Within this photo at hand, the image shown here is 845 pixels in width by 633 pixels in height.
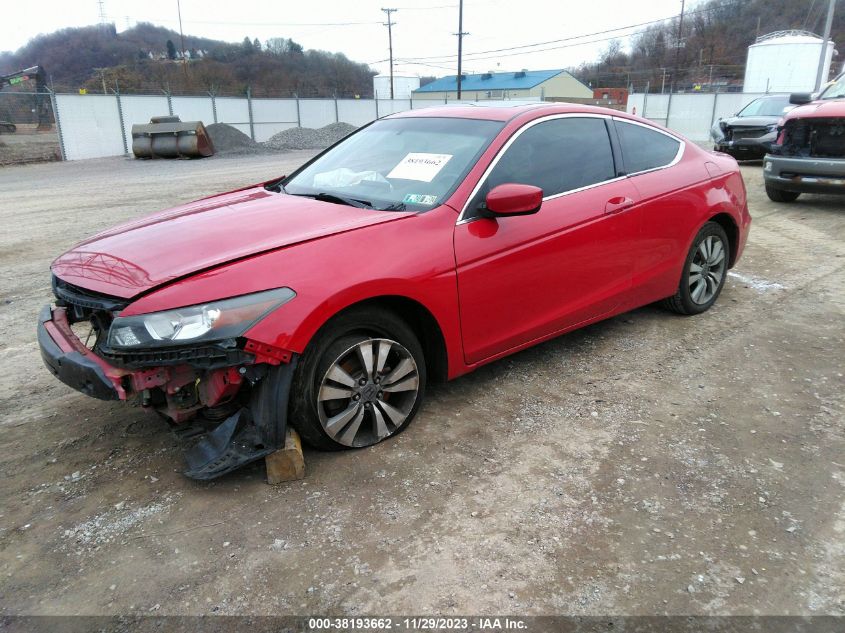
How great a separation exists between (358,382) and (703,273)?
132 inches

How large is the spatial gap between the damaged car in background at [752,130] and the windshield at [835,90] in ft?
11.8

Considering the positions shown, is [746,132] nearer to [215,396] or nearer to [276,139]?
[215,396]

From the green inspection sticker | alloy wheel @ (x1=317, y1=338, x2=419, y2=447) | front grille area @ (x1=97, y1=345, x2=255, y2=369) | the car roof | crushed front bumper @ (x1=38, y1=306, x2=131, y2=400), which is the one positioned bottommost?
alloy wheel @ (x1=317, y1=338, x2=419, y2=447)

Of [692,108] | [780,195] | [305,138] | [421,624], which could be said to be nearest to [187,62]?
[305,138]

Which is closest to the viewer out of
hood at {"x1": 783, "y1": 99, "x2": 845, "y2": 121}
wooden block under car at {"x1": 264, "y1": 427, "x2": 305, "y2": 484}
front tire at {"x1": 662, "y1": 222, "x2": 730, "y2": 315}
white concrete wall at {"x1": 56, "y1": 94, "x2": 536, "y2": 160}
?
wooden block under car at {"x1": 264, "y1": 427, "x2": 305, "y2": 484}

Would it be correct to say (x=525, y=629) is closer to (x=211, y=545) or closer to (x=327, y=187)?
(x=211, y=545)

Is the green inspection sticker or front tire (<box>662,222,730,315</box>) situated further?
front tire (<box>662,222,730,315</box>)

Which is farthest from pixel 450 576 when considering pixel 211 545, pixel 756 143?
pixel 756 143

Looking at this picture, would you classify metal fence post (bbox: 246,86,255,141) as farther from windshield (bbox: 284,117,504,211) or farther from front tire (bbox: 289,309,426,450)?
front tire (bbox: 289,309,426,450)

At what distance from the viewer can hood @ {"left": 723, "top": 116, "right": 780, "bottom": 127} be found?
47.3ft

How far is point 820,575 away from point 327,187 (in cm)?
314

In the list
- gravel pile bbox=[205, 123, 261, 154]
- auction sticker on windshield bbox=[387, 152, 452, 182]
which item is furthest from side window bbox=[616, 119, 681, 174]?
gravel pile bbox=[205, 123, 261, 154]

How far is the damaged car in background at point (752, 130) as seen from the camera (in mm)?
14445

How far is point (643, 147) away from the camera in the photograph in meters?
4.59
